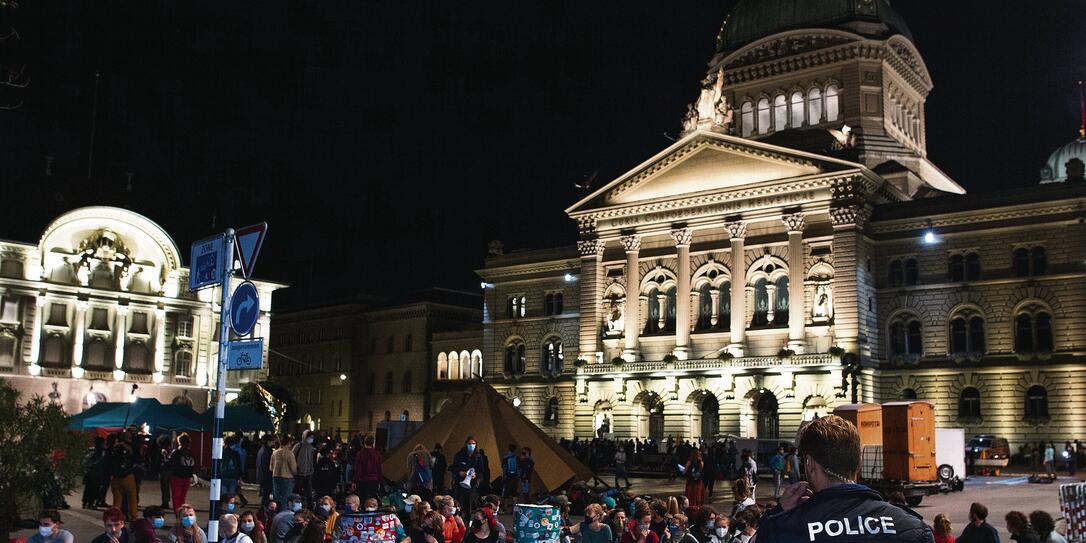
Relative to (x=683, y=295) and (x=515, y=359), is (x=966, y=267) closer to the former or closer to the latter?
(x=683, y=295)

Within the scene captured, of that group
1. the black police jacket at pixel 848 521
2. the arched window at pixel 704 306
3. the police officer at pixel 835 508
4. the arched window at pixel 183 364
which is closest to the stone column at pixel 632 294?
the arched window at pixel 704 306

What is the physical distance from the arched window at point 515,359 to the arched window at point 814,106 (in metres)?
22.3

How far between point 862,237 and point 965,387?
8620 mm

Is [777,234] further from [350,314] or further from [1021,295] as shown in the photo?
[350,314]

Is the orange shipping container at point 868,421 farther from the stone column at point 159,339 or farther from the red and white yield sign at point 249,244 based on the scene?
the stone column at point 159,339

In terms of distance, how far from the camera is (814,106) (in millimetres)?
63938

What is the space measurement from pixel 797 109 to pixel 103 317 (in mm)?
41274

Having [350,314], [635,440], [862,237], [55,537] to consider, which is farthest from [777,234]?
[55,537]

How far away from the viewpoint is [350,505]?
1600cm

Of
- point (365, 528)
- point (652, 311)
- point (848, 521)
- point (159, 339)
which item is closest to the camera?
point (848, 521)

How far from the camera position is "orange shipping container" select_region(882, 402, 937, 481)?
108 ft

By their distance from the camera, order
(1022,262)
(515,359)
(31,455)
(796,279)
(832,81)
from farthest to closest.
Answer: (515,359), (832,81), (796,279), (1022,262), (31,455)

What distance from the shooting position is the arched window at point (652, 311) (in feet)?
197

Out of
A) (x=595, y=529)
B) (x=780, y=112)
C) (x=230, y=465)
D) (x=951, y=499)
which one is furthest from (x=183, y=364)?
(x=595, y=529)
